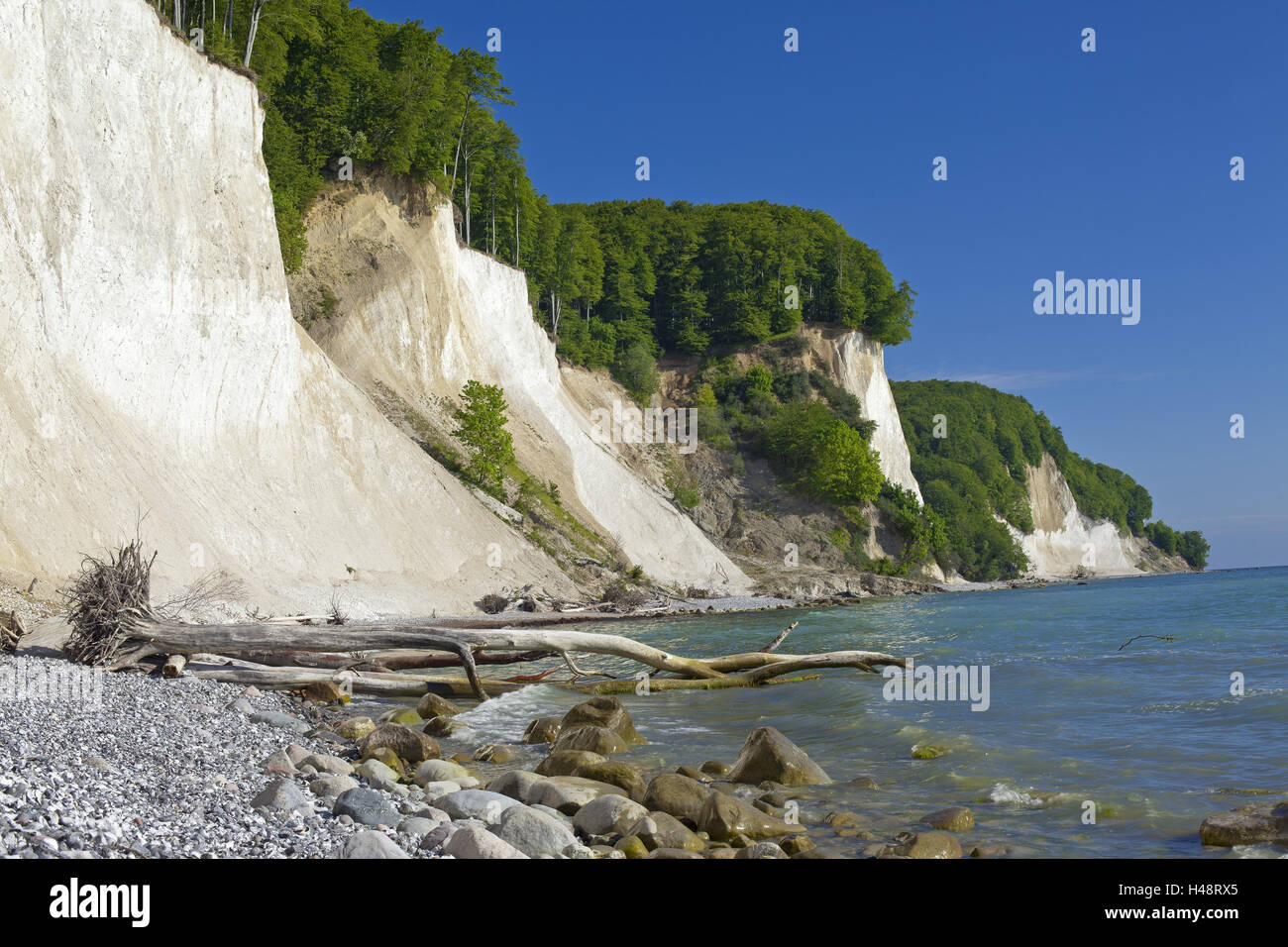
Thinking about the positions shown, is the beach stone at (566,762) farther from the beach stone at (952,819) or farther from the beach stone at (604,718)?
the beach stone at (952,819)

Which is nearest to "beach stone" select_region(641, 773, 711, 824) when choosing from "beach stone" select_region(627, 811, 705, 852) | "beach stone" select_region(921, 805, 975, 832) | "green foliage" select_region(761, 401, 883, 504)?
"beach stone" select_region(627, 811, 705, 852)

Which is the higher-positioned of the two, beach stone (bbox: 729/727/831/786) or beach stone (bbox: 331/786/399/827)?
beach stone (bbox: 331/786/399/827)

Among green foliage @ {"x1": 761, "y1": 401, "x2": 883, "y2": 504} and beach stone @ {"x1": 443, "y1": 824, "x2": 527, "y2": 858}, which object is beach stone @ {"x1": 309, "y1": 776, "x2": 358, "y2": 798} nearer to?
beach stone @ {"x1": 443, "y1": 824, "x2": 527, "y2": 858}

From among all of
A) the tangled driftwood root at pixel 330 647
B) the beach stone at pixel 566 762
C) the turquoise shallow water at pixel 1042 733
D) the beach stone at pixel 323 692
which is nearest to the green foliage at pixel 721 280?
the turquoise shallow water at pixel 1042 733

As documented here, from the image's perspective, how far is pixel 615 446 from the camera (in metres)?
61.1

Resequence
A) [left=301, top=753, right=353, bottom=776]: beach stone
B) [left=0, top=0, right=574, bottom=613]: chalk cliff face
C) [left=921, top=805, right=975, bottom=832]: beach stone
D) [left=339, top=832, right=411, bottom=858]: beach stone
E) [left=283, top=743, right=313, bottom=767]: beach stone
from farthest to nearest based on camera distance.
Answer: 1. [left=0, top=0, right=574, bottom=613]: chalk cliff face
2. [left=283, top=743, right=313, bottom=767]: beach stone
3. [left=301, top=753, right=353, bottom=776]: beach stone
4. [left=921, top=805, right=975, bottom=832]: beach stone
5. [left=339, top=832, right=411, bottom=858]: beach stone

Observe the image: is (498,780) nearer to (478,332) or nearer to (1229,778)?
(1229,778)

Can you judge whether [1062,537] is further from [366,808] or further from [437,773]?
[366,808]

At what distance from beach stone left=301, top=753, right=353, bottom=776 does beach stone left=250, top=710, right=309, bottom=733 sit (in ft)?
8.01

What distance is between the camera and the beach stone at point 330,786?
755 cm

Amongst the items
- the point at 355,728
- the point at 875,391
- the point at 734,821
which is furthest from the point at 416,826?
the point at 875,391

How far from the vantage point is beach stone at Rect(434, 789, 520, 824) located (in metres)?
7.59

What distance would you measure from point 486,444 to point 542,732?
2930 centimetres
